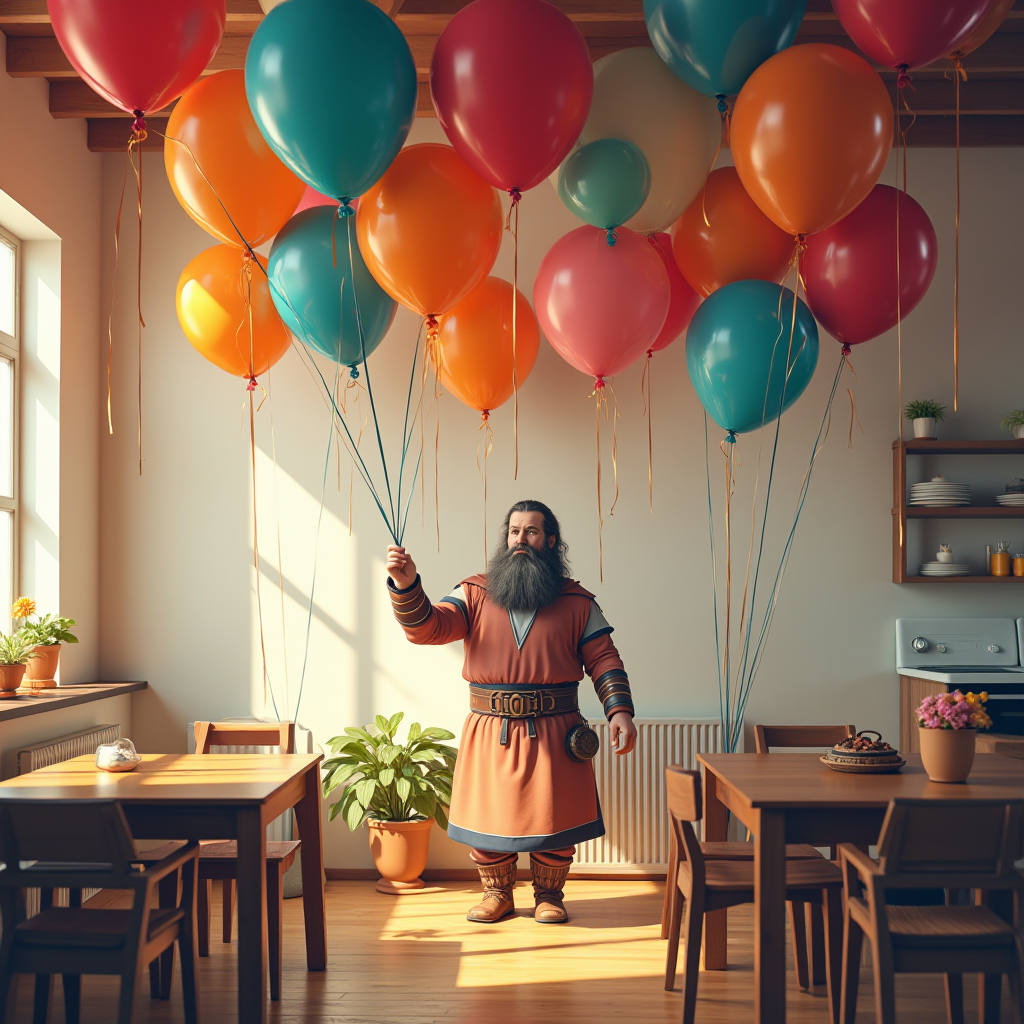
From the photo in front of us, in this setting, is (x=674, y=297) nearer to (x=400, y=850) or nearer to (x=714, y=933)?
(x=714, y=933)

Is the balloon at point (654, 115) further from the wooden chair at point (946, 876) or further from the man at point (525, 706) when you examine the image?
the wooden chair at point (946, 876)

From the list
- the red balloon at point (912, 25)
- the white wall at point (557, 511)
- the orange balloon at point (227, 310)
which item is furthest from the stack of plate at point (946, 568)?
the orange balloon at point (227, 310)

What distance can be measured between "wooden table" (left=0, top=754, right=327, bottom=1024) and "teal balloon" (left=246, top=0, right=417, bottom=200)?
5.31 feet

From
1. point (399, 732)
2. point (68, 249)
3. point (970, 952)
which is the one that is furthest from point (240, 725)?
point (970, 952)

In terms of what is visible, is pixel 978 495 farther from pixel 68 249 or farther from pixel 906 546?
pixel 68 249

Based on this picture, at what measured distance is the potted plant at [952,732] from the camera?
269cm

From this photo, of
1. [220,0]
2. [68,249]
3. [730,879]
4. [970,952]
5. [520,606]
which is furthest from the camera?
[68,249]

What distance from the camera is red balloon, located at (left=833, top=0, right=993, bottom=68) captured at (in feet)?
7.81

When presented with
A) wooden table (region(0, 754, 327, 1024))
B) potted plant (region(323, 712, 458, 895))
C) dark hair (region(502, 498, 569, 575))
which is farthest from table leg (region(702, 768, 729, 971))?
wooden table (region(0, 754, 327, 1024))

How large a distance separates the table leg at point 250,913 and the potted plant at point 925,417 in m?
3.21

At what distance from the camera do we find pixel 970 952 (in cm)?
227

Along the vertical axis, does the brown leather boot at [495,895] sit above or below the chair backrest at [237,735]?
below

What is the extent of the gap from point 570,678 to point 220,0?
2.40m

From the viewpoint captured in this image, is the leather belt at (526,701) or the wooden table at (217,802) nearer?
the wooden table at (217,802)
